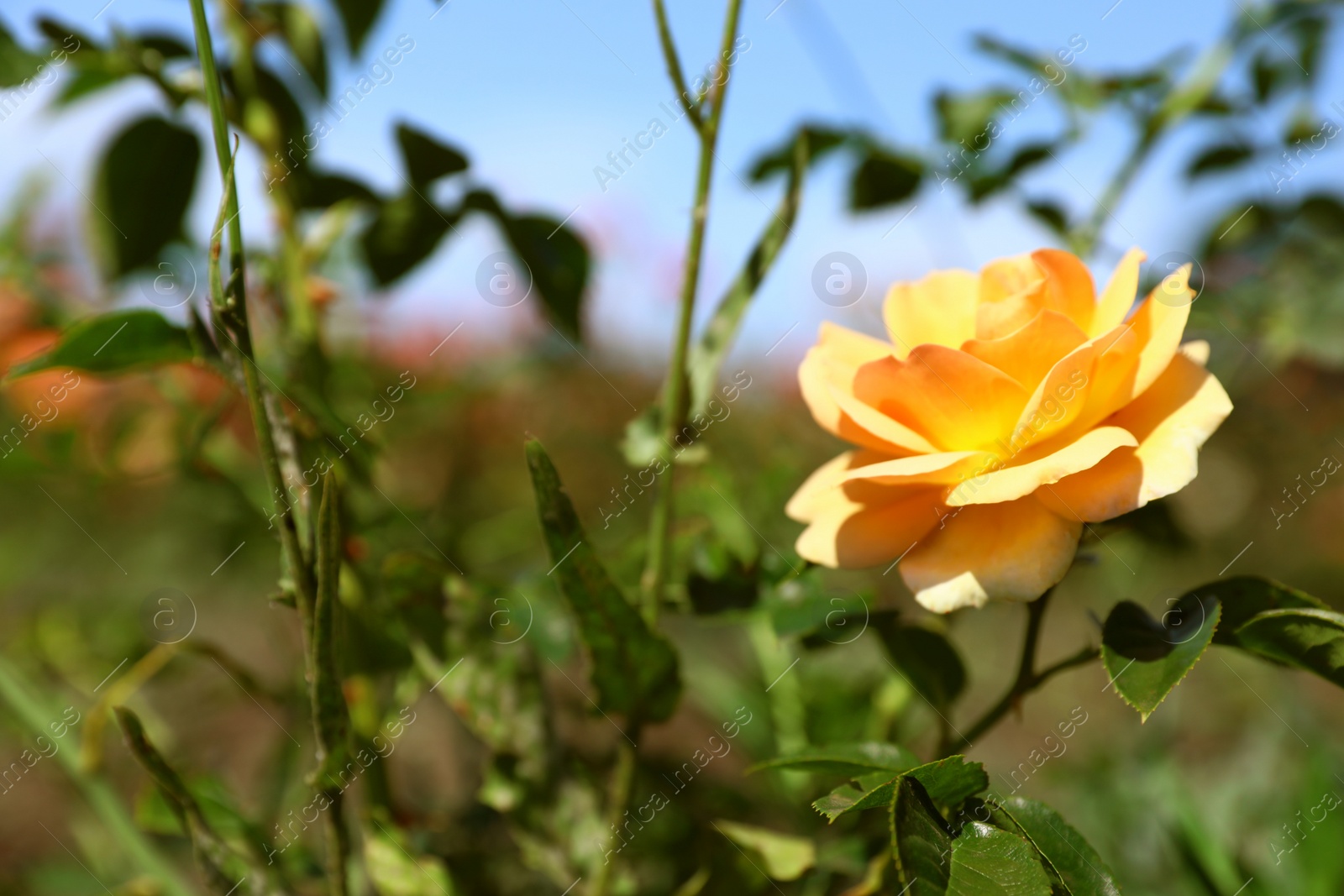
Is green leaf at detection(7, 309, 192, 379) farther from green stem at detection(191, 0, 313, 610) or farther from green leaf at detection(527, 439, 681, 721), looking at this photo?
green leaf at detection(527, 439, 681, 721)

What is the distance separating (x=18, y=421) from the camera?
0.84 metres

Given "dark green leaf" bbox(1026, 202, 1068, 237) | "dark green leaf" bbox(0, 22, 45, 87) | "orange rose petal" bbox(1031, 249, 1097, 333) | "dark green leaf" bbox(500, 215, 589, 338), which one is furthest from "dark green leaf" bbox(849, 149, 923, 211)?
"dark green leaf" bbox(0, 22, 45, 87)

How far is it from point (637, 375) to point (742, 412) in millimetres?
253

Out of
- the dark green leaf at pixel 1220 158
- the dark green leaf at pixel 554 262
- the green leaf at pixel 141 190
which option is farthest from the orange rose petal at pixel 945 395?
the dark green leaf at pixel 1220 158

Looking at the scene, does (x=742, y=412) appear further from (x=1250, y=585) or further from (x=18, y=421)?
(x=1250, y=585)

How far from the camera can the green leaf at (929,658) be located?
485mm

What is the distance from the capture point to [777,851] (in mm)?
499

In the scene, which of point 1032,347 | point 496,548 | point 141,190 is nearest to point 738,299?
point 1032,347

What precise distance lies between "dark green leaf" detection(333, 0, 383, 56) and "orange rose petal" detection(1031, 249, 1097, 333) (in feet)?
1.71

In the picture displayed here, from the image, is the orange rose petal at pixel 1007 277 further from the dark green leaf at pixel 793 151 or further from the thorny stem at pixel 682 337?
the dark green leaf at pixel 793 151

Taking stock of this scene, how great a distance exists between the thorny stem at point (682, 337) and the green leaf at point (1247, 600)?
0.80ft

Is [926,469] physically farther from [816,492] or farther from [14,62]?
[14,62]

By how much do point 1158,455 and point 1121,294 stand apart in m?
0.07

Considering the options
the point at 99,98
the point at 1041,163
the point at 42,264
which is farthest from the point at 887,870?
the point at 42,264
